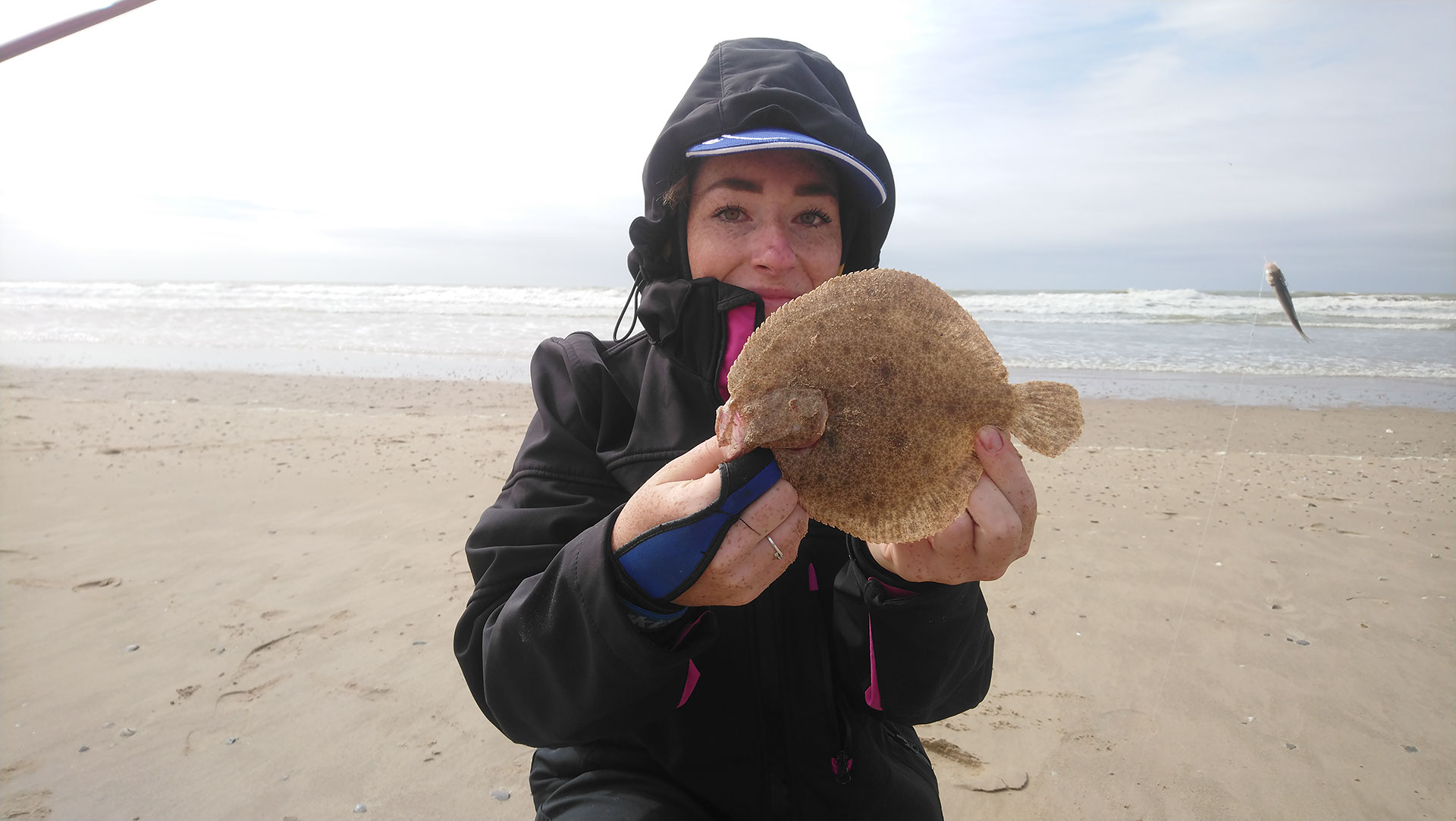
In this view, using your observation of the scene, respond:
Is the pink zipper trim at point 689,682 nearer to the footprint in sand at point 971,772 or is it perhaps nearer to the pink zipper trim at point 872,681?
the pink zipper trim at point 872,681

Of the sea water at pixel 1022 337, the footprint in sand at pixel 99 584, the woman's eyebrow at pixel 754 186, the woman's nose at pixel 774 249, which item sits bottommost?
the sea water at pixel 1022 337

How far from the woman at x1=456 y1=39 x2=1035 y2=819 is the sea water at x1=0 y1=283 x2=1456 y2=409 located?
423 inches

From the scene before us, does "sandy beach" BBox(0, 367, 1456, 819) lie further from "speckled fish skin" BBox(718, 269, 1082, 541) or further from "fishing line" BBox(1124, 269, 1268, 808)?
"speckled fish skin" BBox(718, 269, 1082, 541)

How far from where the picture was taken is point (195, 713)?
373 cm

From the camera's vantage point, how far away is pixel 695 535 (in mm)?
1627

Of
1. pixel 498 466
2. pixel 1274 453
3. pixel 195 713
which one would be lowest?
pixel 1274 453

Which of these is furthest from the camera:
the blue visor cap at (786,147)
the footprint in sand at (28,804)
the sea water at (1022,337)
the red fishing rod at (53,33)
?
the sea water at (1022,337)

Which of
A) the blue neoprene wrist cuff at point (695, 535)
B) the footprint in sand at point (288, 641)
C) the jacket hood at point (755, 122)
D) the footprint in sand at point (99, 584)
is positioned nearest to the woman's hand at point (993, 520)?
the blue neoprene wrist cuff at point (695, 535)

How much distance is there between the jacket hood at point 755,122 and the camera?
7.46ft

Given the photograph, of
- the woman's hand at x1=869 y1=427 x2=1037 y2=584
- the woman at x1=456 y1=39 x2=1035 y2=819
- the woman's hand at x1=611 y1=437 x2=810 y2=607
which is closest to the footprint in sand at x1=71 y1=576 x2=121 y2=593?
the woman at x1=456 y1=39 x2=1035 y2=819

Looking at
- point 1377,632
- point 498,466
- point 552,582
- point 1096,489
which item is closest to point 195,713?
point 552,582

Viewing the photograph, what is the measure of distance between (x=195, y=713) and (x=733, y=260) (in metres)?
3.68

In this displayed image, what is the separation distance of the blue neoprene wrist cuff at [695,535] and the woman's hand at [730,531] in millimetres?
17

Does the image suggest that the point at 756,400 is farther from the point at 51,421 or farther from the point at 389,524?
the point at 51,421
